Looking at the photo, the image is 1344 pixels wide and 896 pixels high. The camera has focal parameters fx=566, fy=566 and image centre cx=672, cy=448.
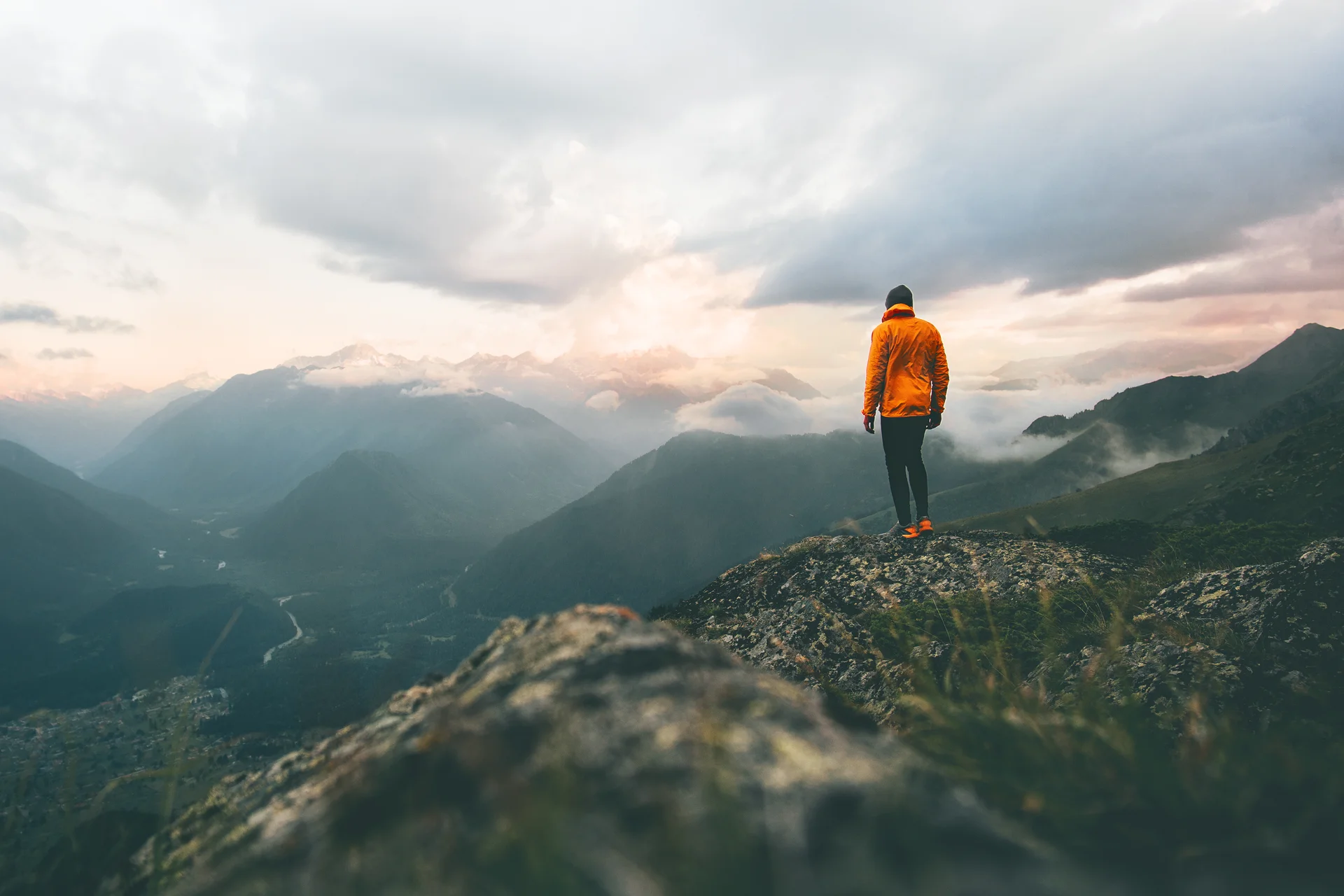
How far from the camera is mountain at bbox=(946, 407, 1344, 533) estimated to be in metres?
62.4

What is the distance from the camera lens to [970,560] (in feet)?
40.7

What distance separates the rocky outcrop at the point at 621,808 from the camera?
249 cm

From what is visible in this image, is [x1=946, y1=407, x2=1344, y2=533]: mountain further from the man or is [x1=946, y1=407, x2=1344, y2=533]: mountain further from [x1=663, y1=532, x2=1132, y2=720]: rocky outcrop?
the man

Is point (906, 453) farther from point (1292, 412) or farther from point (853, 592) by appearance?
point (1292, 412)

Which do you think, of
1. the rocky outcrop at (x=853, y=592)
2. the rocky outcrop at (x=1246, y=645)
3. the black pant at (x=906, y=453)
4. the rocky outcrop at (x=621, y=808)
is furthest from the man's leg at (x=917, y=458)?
the rocky outcrop at (x=621, y=808)

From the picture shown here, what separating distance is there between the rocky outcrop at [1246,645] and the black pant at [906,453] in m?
4.84

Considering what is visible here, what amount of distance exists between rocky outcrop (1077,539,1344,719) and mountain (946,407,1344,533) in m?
45.5

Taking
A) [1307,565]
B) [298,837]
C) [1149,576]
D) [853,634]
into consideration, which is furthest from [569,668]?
[1149,576]

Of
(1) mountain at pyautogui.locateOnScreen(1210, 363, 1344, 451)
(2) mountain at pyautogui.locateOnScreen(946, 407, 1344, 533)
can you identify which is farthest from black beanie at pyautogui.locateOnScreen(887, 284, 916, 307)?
(1) mountain at pyautogui.locateOnScreen(1210, 363, 1344, 451)

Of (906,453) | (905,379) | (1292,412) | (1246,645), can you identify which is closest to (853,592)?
(906,453)

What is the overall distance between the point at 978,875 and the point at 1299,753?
3.05m

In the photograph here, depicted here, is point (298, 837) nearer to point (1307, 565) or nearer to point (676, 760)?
point (676, 760)

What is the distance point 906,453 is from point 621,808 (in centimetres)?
1197

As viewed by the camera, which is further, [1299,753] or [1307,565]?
[1307,565]
